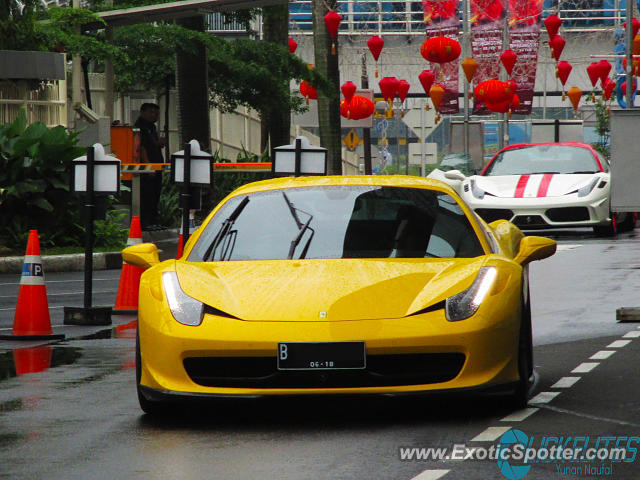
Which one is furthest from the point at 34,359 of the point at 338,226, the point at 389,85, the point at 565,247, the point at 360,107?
the point at 389,85

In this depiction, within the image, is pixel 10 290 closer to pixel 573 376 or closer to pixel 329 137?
pixel 573 376

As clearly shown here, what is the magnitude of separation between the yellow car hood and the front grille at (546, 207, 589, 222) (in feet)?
49.3

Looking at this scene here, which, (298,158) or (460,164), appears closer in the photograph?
(298,158)

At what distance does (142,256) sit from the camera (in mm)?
8391

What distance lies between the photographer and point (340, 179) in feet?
28.6

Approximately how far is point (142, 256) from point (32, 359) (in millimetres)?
2286

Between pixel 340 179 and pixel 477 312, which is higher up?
pixel 340 179

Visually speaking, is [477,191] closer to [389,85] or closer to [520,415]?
[520,415]

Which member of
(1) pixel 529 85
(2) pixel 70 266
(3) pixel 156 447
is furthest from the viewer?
(1) pixel 529 85

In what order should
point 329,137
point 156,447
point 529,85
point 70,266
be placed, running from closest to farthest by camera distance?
1. point 156,447
2. point 70,266
3. point 329,137
4. point 529,85

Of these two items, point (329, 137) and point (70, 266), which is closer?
point (70, 266)

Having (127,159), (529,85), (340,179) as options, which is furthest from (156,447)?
(529,85)

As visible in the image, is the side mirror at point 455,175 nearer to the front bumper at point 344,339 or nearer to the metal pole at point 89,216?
the metal pole at point 89,216

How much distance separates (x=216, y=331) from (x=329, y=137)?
26.7 m
